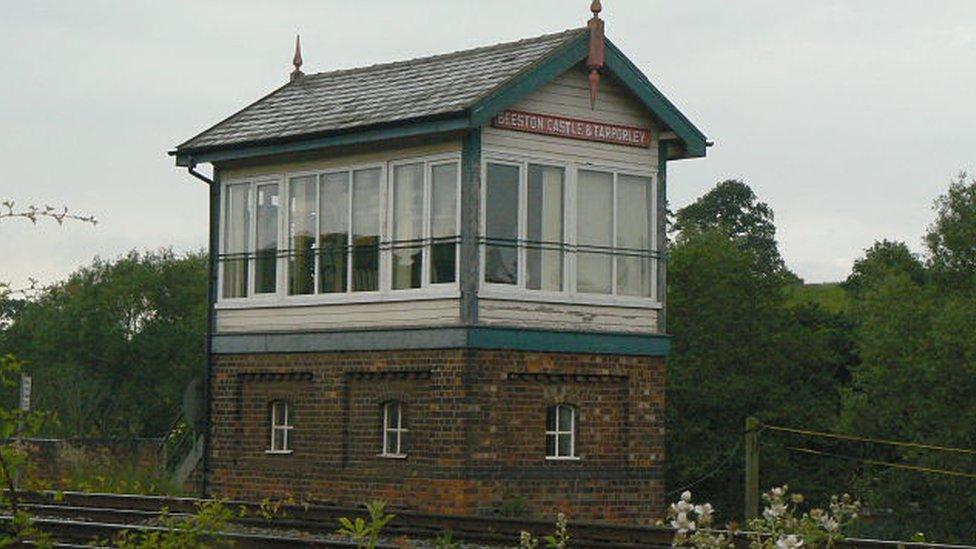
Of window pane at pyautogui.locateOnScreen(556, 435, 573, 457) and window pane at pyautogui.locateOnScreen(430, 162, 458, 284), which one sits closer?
window pane at pyautogui.locateOnScreen(430, 162, 458, 284)

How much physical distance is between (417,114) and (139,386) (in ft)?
152

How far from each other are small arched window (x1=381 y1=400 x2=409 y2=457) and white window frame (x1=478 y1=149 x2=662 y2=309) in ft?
6.66

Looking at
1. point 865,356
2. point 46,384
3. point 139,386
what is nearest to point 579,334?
point 865,356

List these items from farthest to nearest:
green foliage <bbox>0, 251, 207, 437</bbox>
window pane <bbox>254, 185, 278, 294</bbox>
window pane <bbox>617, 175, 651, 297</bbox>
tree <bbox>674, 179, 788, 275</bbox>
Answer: tree <bbox>674, 179, 788, 275</bbox>, green foliage <bbox>0, 251, 207, 437</bbox>, window pane <bbox>254, 185, 278, 294</bbox>, window pane <bbox>617, 175, 651, 297</bbox>

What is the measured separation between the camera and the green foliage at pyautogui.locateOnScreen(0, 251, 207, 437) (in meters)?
63.0

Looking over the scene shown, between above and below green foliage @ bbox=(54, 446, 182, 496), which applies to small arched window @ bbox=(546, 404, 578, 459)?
above

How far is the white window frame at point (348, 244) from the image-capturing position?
21953 millimetres

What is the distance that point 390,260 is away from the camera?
22.7 m

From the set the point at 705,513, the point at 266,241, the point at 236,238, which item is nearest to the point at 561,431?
the point at 266,241

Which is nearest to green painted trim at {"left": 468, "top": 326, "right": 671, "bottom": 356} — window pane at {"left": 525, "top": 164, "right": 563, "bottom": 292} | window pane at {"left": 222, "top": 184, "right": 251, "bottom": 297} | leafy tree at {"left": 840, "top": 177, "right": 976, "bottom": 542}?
window pane at {"left": 525, "top": 164, "right": 563, "bottom": 292}

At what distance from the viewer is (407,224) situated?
886 inches

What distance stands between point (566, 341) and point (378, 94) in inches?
178

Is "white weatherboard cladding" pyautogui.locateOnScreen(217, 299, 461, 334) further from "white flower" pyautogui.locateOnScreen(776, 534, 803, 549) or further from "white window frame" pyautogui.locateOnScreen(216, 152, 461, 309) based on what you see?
"white flower" pyautogui.locateOnScreen(776, 534, 803, 549)

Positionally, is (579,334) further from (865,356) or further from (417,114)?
(865,356)
